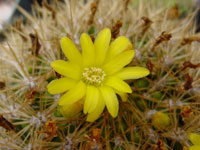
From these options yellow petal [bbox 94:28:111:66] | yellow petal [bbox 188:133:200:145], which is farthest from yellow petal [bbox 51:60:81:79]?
yellow petal [bbox 188:133:200:145]

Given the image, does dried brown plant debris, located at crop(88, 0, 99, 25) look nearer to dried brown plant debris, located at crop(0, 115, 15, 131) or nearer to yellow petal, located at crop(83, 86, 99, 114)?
yellow petal, located at crop(83, 86, 99, 114)

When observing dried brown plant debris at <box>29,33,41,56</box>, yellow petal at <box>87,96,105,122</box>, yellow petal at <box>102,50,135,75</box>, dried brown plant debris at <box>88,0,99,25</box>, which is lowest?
yellow petal at <box>87,96,105,122</box>

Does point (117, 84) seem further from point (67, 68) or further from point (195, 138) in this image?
point (195, 138)

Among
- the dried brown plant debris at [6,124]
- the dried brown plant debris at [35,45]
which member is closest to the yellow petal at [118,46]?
the dried brown plant debris at [35,45]

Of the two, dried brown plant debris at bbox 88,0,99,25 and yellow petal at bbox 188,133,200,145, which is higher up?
dried brown plant debris at bbox 88,0,99,25

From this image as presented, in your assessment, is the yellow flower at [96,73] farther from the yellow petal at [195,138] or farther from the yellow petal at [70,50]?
the yellow petal at [195,138]

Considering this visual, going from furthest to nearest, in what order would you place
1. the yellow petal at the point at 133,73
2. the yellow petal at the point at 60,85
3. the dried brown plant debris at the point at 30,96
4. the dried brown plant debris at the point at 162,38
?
the dried brown plant debris at the point at 162,38, the dried brown plant debris at the point at 30,96, the yellow petal at the point at 133,73, the yellow petal at the point at 60,85

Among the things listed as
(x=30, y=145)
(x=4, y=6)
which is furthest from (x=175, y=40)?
(x=4, y=6)
